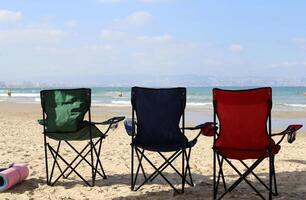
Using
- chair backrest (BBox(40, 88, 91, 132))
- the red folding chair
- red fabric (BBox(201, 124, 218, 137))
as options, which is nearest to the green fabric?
chair backrest (BBox(40, 88, 91, 132))

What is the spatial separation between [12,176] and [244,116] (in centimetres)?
242

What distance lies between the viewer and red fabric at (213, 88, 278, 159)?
3.99m

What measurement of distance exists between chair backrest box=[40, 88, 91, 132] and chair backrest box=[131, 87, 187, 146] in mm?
630

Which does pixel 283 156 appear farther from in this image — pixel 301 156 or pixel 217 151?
pixel 217 151

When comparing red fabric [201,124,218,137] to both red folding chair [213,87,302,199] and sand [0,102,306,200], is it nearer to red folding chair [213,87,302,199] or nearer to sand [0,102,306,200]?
red folding chair [213,87,302,199]

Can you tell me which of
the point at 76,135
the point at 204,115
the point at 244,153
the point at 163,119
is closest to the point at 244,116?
the point at 244,153

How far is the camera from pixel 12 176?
15.5 feet

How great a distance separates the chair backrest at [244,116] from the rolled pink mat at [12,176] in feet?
7.09

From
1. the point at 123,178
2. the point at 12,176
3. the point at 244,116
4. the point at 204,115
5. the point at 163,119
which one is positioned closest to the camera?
the point at 244,116

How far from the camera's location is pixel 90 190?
4.75m

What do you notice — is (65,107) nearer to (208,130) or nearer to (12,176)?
(12,176)

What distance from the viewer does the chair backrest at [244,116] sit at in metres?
3.98

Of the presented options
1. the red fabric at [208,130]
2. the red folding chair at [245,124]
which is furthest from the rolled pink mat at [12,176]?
the red folding chair at [245,124]

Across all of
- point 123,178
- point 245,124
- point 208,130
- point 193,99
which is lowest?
point 193,99
